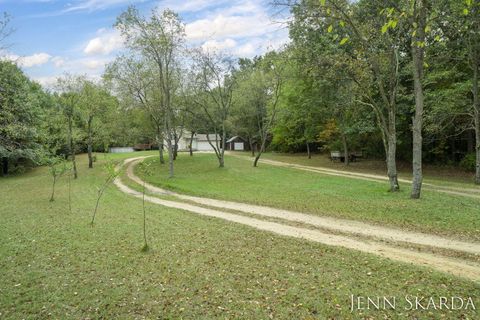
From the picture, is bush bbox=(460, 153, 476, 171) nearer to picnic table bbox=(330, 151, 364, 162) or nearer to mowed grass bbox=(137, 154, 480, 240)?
picnic table bbox=(330, 151, 364, 162)

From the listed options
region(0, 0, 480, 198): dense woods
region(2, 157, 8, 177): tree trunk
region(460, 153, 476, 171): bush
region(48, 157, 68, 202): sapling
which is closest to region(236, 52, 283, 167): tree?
region(0, 0, 480, 198): dense woods

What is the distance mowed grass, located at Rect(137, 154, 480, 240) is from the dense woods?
140 centimetres

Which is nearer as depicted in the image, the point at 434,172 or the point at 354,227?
the point at 354,227

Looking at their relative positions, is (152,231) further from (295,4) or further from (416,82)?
(416,82)

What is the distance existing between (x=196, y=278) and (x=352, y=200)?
30.3 feet

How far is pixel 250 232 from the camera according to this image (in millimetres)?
8977

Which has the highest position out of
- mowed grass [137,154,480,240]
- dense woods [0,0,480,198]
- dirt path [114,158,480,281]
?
dense woods [0,0,480,198]

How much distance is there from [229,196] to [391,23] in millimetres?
12473

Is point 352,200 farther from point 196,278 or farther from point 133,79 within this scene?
point 133,79

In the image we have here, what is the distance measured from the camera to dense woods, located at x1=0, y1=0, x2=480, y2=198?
1382 cm

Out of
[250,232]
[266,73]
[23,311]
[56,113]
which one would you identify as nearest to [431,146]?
[266,73]

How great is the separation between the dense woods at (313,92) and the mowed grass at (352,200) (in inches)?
55.2

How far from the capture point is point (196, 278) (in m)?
5.73

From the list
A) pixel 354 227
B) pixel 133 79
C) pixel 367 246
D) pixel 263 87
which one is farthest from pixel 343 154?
pixel 367 246
